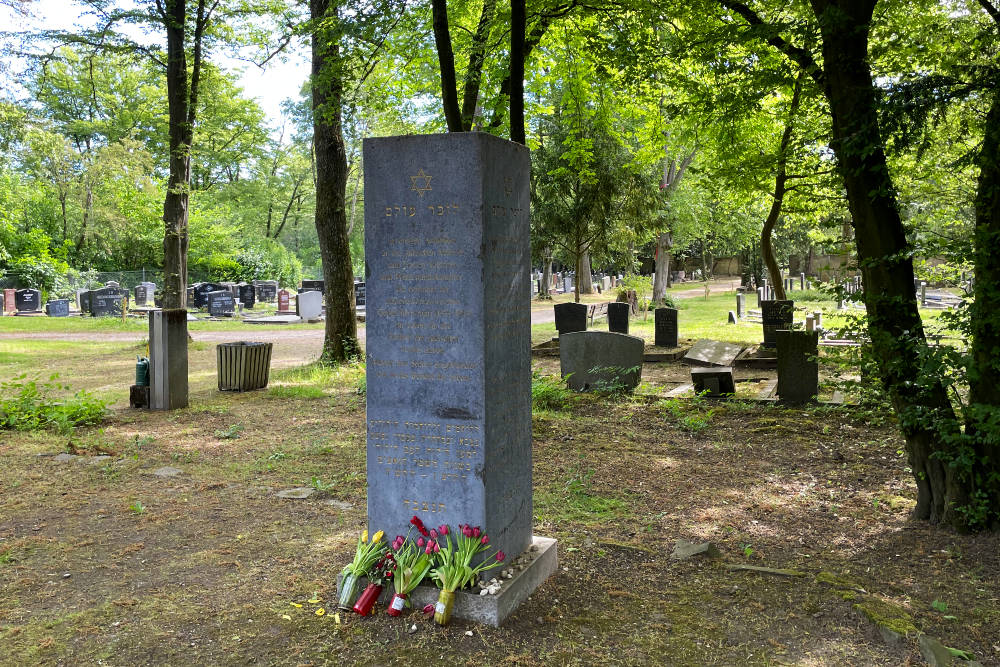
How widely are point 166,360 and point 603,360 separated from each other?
20.2ft

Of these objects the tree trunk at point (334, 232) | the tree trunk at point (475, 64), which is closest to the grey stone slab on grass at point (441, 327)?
the tree trunk at point (475, 64)

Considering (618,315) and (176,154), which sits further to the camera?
(618,315)

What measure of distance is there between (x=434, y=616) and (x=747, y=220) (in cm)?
3341

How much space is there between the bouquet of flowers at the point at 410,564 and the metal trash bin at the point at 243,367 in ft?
27.3

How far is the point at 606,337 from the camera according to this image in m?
10.9

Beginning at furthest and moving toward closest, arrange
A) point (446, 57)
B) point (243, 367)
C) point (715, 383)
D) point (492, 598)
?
point (243, 367) < point (715, 383) < point (446, 57) < point (492, 598)

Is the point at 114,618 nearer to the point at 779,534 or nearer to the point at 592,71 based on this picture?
the point at 779,534

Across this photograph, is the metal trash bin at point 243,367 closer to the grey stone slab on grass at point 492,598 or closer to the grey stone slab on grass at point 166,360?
the grey stone slab on grass at point 166,360

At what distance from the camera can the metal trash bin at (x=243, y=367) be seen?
11.6 metres

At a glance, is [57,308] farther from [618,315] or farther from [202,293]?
[618,315]

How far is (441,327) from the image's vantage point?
12.8ft

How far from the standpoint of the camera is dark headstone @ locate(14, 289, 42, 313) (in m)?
28.0

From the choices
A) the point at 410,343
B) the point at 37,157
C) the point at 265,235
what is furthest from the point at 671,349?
the point at 265,235

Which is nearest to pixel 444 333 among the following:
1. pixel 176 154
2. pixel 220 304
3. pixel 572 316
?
pixel 572 316
